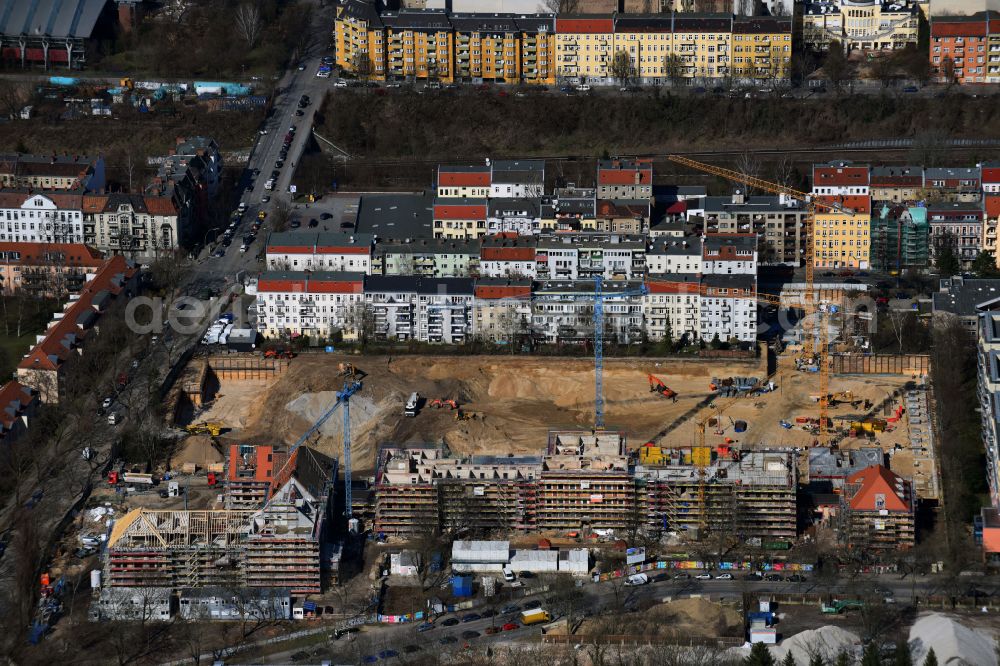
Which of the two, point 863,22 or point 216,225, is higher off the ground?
point 863,22

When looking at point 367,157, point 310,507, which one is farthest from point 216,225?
point 310,507

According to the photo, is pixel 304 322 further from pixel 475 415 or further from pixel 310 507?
pixel 310 507

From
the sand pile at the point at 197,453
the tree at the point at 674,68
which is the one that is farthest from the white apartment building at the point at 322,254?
the tree at the point at 674,68

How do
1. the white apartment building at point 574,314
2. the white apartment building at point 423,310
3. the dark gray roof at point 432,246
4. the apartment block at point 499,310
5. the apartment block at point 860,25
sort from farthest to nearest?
the apartment block at point 860,25, the dark gray roof at point 432,246, the white apartment building at point 423,310, the apartment block at point 499,310, the white apartment building at point 574,314

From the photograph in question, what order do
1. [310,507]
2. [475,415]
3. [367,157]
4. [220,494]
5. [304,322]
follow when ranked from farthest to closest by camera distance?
[367,157] → [304,322] → [475,415] → [220,494] → [310,507]

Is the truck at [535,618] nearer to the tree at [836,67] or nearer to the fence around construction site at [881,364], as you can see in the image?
the fence around construction site at [881,364]

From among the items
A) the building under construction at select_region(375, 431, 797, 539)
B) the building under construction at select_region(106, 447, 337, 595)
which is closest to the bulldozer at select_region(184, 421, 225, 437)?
the building under construction at select_region(375, 431, 797, 539)

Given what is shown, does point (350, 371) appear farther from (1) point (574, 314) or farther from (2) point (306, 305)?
(1) point (574, 314)
